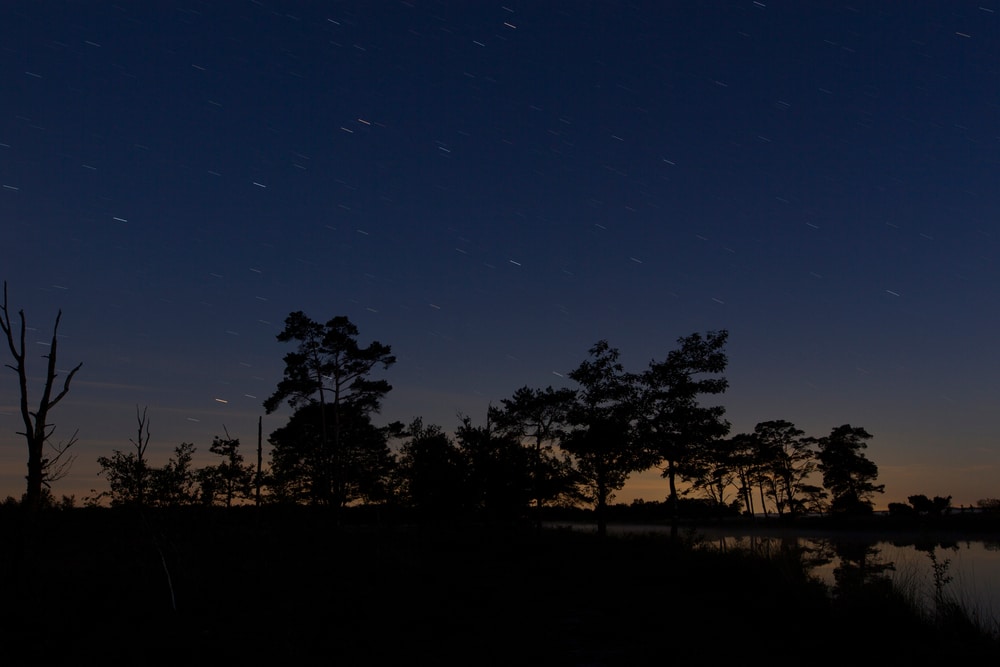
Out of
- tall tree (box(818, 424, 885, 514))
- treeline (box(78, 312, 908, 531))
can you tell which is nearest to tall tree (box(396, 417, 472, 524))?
treeline (box(78, 312, 908, 531))

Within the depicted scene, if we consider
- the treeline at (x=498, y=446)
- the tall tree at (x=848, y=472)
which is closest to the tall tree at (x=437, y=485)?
the treeline at (x=498, y=446)

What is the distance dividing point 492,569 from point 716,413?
14.2 metres

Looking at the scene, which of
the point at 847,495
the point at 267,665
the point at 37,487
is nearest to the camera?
the point at 267,665

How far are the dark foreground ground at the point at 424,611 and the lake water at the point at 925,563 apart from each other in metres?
1.69

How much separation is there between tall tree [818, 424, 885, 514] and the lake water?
1793cm

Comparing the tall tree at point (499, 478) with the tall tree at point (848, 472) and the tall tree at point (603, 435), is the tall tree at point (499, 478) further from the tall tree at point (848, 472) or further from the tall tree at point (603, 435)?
the tall tree at point (848, 472)

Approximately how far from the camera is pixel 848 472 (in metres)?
62.6

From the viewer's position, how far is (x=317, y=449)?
4122 centimetres

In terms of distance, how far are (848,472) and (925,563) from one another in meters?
41.3

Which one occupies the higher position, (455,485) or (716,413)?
(716,413)

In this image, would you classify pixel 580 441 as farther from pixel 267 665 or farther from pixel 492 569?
pixel 267 665

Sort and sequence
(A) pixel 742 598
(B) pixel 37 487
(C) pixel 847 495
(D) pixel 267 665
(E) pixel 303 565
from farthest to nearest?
(C) pixel 847 495 < (E) pixel 303 565 < (B) pixel 37 487 < (A) pixel 742 598 < (D) pixel 267 665

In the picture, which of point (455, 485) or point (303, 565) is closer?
point (303, 565)

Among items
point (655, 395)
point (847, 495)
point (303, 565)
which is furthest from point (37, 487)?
point (847, 495)
